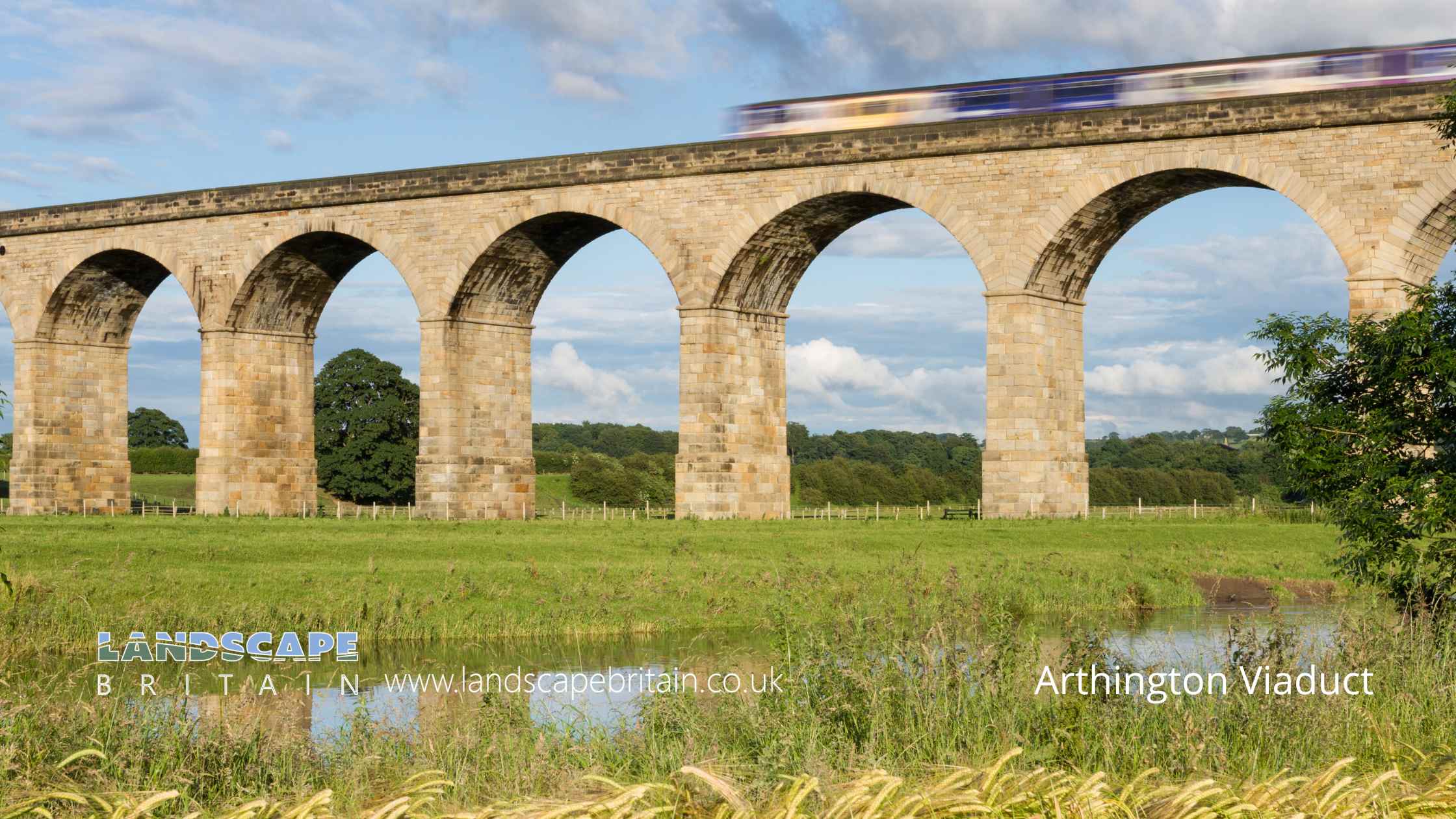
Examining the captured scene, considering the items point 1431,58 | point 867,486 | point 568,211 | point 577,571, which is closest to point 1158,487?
point 867,486

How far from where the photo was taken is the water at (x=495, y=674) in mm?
11336

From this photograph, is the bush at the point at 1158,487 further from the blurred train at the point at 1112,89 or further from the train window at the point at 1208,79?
the train window at the point at 1208,79

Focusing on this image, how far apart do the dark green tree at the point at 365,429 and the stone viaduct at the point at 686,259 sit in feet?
44.2

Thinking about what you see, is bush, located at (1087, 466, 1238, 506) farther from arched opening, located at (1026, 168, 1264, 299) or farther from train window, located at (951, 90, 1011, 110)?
train window, located at (951, 90, 1011, 110)

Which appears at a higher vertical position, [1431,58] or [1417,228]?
[1431,58]

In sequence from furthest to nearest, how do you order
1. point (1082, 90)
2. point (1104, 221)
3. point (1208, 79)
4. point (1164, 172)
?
point (1082, 90) → point (1104, 221) → point (1208, 79) → point (1164, 172)

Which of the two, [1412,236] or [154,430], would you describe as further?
[154,430]

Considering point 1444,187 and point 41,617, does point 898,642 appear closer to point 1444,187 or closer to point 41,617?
point 41,617

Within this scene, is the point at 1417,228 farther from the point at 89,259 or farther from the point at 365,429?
the point at 365,429

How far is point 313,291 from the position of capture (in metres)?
41.3

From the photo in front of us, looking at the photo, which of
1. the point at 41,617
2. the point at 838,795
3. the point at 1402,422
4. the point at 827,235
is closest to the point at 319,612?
the point at 41,617

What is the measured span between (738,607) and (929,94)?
14.1 meters

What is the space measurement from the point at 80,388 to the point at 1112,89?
29.1 metres

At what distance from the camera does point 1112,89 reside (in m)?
31.0
